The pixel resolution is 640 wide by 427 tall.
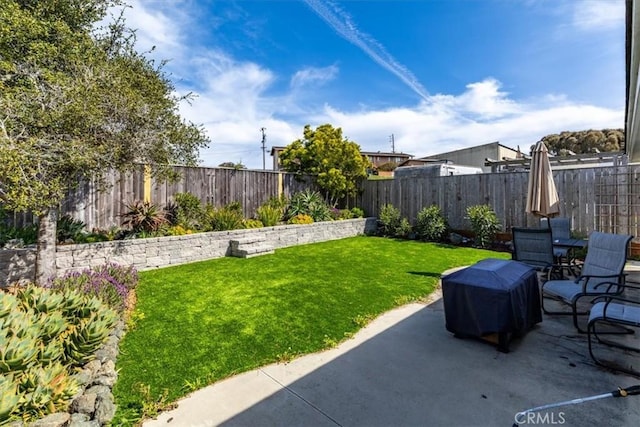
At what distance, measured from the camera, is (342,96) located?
12.5 metres

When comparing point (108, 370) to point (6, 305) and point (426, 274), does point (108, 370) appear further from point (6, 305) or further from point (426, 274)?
point (426, 274)

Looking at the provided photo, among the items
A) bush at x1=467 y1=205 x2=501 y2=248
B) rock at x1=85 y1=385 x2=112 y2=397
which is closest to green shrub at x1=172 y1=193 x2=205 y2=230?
rock at x1=85 y1=385 x2=112 y2=397

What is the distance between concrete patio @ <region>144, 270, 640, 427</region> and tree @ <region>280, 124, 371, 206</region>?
830 centimetres

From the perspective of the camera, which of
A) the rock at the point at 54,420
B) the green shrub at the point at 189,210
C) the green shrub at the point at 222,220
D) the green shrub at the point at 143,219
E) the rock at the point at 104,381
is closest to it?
the rock at the point at 54,420

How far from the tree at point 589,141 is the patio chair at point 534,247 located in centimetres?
1894

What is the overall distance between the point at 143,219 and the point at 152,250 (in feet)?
2.81

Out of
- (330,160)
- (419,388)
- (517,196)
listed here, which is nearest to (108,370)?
(419,388)

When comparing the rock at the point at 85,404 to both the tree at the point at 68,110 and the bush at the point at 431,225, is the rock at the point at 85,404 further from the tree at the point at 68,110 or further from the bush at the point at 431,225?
the bush at the point at 431,225

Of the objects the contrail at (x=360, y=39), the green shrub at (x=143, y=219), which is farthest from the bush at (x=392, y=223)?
the green shrub at (x=143, y=219)

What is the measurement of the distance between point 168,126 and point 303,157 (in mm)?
6761

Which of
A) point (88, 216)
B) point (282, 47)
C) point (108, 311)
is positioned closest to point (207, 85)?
point (282, 47)

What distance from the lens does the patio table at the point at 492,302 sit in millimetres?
3076

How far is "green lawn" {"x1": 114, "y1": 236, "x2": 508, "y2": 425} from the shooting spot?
2.77 meters

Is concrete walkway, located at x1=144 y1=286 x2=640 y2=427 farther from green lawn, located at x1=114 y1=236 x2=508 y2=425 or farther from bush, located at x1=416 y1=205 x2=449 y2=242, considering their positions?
bush, located at x1=416 y1=205 x2=449 y2=242
